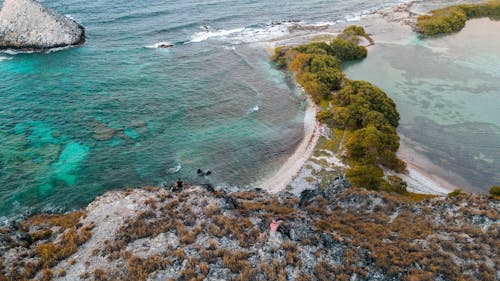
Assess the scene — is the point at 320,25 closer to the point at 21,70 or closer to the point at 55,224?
the point at 21,70

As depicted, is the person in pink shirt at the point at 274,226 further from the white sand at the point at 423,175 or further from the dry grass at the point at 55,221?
the white sand at the point at 423,175

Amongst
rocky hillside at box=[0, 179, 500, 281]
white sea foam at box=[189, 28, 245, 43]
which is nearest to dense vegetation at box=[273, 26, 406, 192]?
rocky hillside at box=[0, 179, 500, 281]

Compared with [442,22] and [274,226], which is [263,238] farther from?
[442,22]

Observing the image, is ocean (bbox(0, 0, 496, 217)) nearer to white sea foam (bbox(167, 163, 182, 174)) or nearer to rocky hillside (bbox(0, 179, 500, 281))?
white sea foam (bbox(167, 163, 182, 174))

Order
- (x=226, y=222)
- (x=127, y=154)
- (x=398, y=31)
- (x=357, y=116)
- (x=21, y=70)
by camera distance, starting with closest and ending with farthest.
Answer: (x=226, y=222)
(x=127, y=154)
(x=357, y=116)
(x=21, y=70)
(x=398, y=31)

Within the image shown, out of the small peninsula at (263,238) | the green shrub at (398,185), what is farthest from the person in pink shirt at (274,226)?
the green shrub at (398,185)

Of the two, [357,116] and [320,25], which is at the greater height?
[320,25]

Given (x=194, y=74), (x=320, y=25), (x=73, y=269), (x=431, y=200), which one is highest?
(x=320, y=25)

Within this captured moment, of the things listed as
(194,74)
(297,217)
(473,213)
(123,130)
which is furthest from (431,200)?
(194,74)
